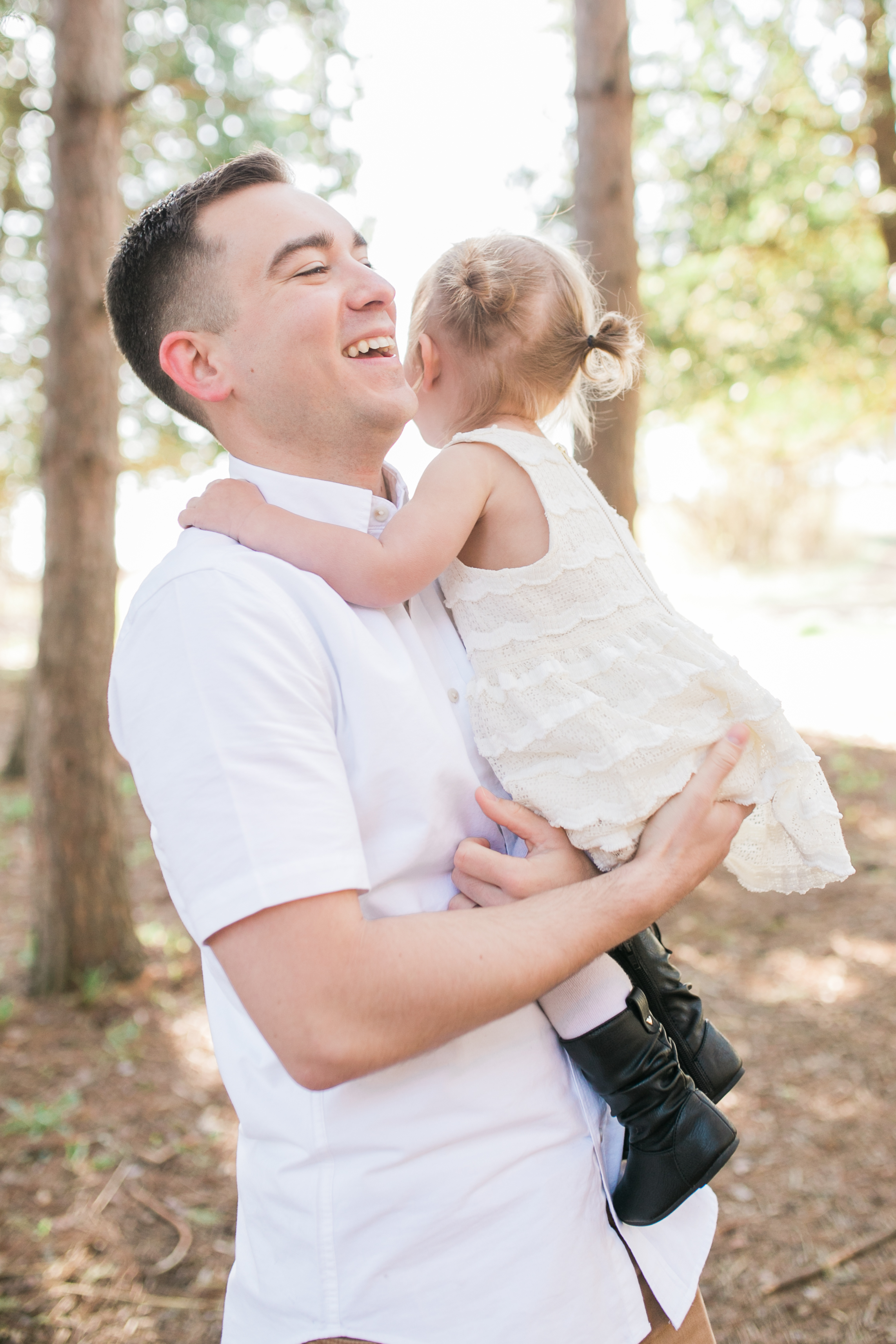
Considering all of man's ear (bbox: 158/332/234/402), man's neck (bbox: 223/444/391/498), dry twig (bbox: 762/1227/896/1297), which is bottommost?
dry twig (bbox: 762/1227/896/1297)

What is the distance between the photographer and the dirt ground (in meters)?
2.77

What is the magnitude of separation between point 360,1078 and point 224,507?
A: 2.74 feet

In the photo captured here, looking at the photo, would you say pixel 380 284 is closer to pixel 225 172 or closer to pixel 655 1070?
pixel 225 172

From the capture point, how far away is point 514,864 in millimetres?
1305

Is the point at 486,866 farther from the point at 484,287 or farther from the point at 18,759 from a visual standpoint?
the point at 18,759

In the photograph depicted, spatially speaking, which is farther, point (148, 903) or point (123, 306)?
point (148, 903)

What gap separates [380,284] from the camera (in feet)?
5.08

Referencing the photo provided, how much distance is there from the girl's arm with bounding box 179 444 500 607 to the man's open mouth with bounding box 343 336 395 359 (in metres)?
0.23

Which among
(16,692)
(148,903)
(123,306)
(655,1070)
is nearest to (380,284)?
(123,306)

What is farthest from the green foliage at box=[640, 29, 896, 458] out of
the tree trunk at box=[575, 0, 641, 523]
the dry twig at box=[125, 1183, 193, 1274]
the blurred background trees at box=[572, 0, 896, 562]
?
the dry twig at box=[125, 1183, 193, 1274]

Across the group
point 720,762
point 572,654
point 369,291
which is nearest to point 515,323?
point 369,291

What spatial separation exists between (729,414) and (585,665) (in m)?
8.74

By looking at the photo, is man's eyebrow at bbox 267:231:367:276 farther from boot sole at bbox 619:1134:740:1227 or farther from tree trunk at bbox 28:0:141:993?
tree trunk at bbox 28:0:141:993

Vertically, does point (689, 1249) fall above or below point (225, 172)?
below
